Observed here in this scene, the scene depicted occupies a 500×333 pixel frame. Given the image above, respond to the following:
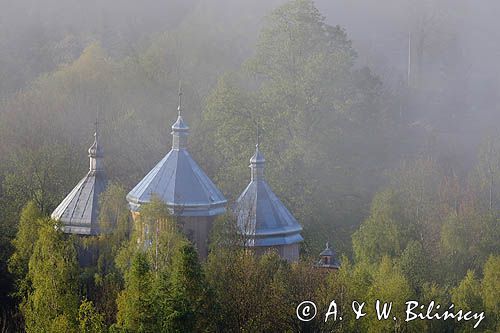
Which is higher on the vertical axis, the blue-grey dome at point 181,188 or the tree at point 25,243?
the blue-grey dome at point 181,188

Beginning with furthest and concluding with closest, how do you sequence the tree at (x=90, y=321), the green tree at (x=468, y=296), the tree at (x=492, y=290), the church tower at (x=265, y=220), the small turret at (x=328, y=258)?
1. the small turret at (x=328, y=258)
2. the church tower at (x=265, y=220)
3. the green tree at (x=468, y=296)
4. the tree at (x=492, y=290)
5. the tree at (x=90, y=321)

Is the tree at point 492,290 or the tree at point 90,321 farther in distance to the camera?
the tree at point 492,290

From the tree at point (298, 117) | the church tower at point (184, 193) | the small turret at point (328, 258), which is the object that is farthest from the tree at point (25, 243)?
the tree at point (298, 117)

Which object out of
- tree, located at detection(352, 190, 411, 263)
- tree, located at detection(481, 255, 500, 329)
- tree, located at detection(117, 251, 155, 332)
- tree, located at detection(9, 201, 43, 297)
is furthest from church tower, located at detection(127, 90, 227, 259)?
tree, located at detection(117, 251, 155, 332)

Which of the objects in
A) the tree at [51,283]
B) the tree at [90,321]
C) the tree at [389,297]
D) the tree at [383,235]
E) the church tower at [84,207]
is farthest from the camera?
the church tower at [84,207]

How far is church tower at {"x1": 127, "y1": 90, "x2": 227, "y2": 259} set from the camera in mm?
30516

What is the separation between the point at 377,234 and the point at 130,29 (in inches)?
1588

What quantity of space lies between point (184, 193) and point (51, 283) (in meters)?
8.49

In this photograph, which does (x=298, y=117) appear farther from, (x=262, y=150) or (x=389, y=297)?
(x=389, y=297)

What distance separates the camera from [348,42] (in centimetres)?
4253

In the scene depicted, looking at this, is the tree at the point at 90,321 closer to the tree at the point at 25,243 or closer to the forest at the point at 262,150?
the forest at the point at 262,150

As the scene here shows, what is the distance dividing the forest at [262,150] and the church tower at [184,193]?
1.29m

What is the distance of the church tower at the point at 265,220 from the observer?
3144cm

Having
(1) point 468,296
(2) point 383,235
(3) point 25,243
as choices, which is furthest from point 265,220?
(3) point 25,243
